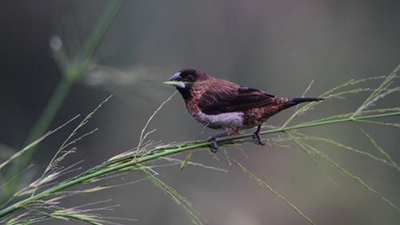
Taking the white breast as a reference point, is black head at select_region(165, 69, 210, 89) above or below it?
above

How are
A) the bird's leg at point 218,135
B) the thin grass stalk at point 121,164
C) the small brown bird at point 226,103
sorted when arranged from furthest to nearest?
1. the small brown bird at point 226,103
2. the bird's leg at point 218,135
3. the thin grass stalk at point 121,164

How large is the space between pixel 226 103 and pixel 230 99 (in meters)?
0.03

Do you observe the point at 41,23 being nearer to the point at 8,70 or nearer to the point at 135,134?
the point at 8,70

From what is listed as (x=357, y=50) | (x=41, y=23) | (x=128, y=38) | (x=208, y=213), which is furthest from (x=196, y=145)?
(x=357, y=50)

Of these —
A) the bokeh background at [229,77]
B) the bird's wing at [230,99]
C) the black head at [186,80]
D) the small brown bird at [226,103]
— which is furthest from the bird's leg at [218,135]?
the bokeh background at [229,77]

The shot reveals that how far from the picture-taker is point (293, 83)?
332 inches

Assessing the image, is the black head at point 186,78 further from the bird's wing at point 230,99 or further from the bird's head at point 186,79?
the bird's wing at point 230,99

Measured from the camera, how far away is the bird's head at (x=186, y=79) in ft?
12.0

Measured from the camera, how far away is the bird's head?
3.66 m

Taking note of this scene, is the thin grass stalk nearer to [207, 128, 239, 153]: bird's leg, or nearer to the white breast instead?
[207, 128, 239, 153]: bird's leg

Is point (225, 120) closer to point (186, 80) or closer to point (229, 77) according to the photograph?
point (186, 80)

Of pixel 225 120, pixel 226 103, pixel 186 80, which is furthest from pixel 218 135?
pixel 186 80

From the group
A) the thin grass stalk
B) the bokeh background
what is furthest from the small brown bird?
the bokeh background

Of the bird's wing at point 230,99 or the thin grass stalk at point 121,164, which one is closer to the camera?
the thin grass stalk at point 121,164
